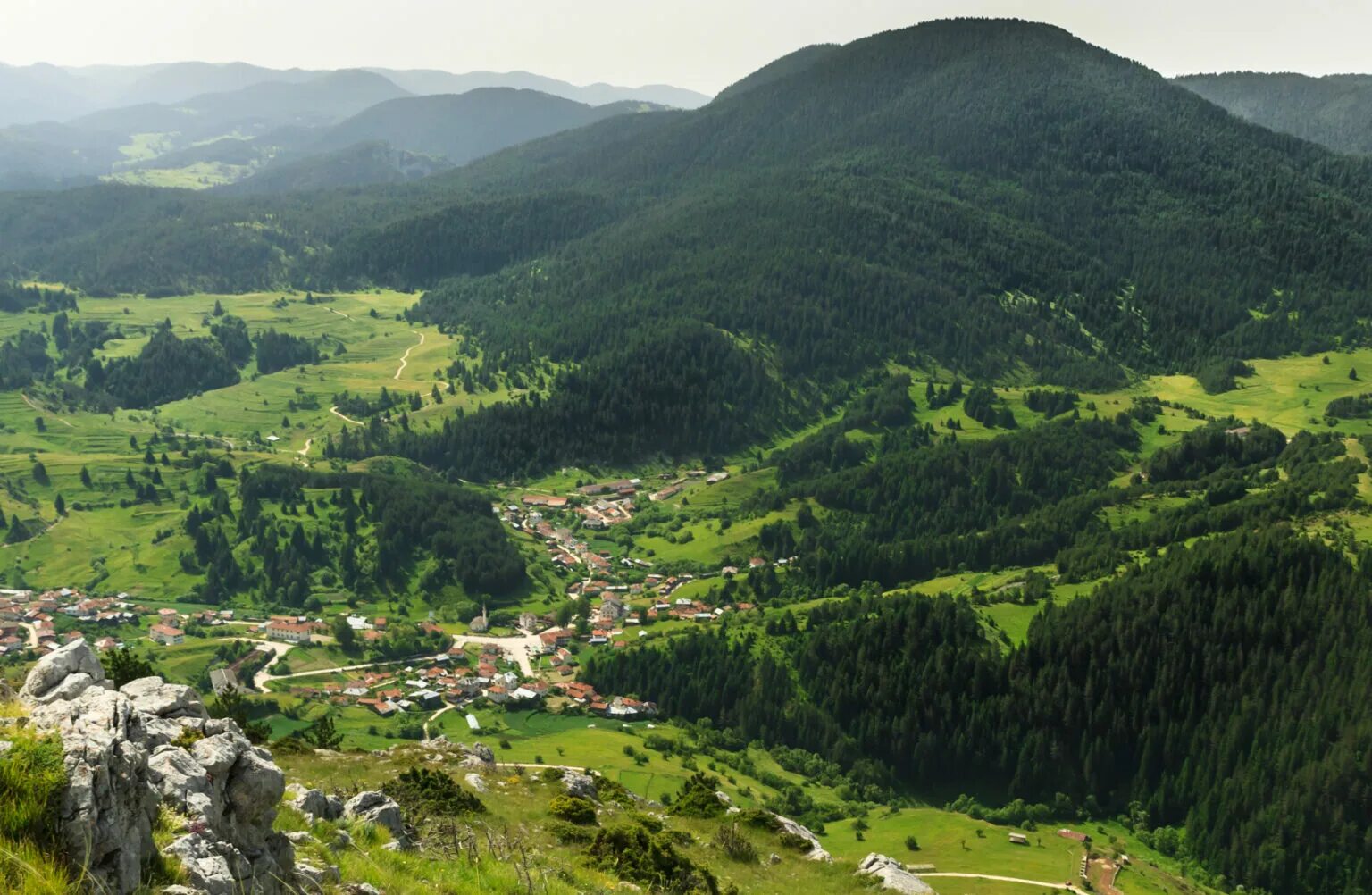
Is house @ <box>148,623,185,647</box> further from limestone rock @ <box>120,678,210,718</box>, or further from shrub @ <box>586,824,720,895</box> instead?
limestone rock @ <box>120,678,210,718</box>

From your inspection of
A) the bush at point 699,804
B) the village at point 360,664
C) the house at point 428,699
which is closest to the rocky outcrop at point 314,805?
the bush at point 699,804

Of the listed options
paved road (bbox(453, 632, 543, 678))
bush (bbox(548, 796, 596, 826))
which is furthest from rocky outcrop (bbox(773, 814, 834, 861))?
paved road (bbox(453, 632, 543, 678))

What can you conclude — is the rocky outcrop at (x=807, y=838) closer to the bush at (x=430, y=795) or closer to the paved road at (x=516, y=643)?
the bush at (x=430, y=795)

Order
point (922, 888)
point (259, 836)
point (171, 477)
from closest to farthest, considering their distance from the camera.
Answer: point (259, 836)
point (922, 888)
point (171, 477)

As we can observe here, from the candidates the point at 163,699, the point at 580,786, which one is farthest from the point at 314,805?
the point at 580,786

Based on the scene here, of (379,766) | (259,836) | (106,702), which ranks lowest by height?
(379,766)

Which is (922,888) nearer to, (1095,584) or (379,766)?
(379,766)

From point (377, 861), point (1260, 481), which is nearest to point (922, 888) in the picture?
point (377, 861)
